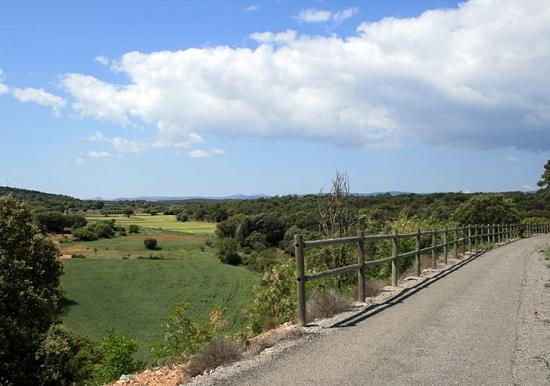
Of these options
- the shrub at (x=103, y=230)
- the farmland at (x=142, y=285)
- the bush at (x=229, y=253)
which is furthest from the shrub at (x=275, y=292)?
the shrub at (x=103, y=230)

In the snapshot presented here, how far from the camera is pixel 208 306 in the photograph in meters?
63.4

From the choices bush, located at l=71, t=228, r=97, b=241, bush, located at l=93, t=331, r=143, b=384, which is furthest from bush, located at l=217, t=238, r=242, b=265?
bush, located at l=93, t=331, r=143, b=384

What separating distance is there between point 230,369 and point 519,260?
17.7m

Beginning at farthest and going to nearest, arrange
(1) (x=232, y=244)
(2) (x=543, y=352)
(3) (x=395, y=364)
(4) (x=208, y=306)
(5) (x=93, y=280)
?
(1) (x=232, y=244) < (5) (x=93, y=280) < (4) (x=208, y=306) < (2) (x=543, y=352) < (3) (x=395, y=364)

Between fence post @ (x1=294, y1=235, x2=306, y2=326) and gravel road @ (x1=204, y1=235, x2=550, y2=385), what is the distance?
63cm

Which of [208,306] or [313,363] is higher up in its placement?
[313,363]

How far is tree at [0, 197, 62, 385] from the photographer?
799 inches

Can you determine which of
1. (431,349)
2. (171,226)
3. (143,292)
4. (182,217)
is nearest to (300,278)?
(431,349)

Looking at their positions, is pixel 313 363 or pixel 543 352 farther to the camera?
pixel 543 352

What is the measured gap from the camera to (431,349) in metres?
6.71

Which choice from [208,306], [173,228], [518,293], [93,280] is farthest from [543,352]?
[173,228]

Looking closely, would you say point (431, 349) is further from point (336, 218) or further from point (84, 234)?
point (84, 234)

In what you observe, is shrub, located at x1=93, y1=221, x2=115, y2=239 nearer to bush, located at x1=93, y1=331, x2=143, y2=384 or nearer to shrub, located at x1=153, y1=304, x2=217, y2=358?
bush, located at x1=93, y1=331, x2=143, y2=384

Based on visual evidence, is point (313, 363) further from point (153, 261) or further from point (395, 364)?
point (153, 261)
